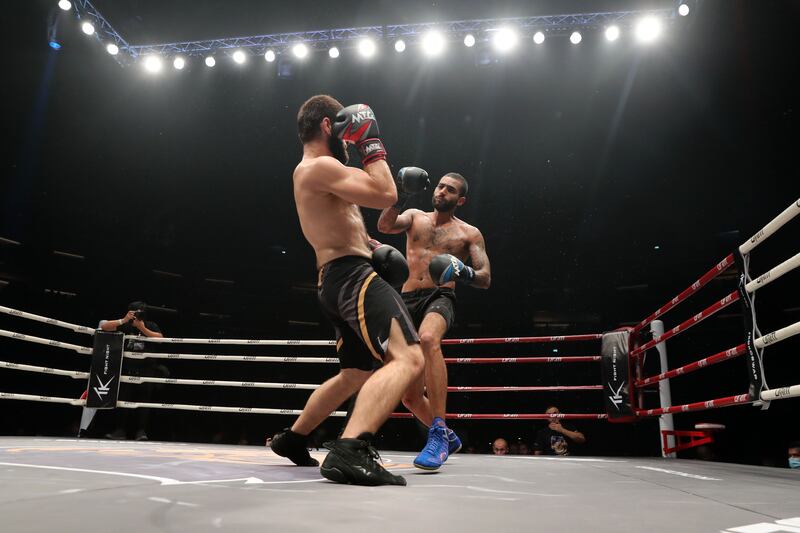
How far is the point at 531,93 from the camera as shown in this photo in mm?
8602

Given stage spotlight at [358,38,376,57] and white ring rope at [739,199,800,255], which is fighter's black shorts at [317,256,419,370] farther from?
stage spotlight at [358,38,376,57]

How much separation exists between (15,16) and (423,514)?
7.71m

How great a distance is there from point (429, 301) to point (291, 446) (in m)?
1.08

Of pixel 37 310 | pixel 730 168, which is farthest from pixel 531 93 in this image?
pixel 37 310

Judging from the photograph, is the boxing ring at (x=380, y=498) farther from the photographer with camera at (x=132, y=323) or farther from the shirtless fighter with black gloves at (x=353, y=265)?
the photographer with camera at (x=132, y=323)

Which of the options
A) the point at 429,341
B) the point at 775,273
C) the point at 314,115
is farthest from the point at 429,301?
the point at 775,273

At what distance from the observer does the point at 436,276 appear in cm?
264

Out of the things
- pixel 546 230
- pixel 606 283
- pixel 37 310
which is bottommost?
pixel 37 310

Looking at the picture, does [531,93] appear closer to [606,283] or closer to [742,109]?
[742,109]

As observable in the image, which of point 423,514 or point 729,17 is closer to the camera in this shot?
point 423,514

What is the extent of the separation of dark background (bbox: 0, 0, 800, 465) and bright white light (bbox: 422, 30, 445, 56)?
255 millimetres

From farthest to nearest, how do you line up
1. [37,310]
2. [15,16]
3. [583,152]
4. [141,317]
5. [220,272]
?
[220,272] < [583,152] < [37,310] < [15,16] < [141,317]

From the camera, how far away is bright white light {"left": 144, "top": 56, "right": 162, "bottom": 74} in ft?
25.1

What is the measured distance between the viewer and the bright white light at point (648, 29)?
22.4ft
